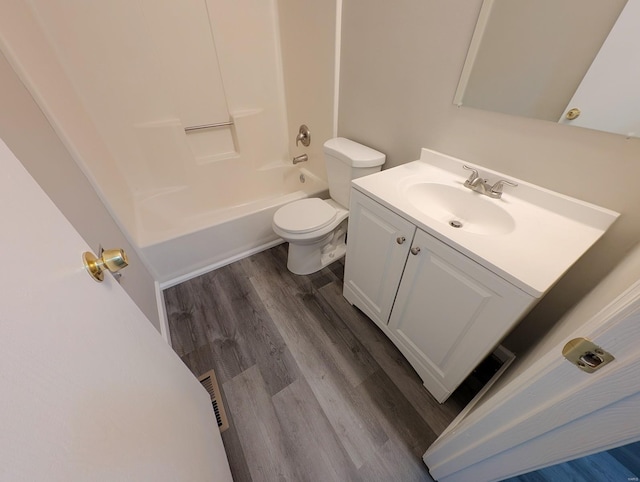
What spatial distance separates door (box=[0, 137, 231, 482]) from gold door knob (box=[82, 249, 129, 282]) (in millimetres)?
17

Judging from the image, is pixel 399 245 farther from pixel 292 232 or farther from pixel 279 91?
pixel 279 91

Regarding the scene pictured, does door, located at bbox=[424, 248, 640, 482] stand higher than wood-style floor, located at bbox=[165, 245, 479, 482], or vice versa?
door, located at bbox=[424, 248, 640, 482]

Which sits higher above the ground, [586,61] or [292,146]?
[586,61]

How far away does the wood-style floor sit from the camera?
1.03m

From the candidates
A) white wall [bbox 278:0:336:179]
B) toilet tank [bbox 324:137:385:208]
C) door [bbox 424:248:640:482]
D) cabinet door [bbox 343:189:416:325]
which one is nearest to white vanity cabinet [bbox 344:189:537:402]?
cabinet door [bbox 343:189:416:325]

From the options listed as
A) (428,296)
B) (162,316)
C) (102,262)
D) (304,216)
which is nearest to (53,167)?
(102,262)

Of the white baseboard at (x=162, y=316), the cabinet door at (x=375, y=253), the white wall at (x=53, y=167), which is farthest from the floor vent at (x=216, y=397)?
the cabinet door at (x=375, y=253)

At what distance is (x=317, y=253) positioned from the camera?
5.81 feet

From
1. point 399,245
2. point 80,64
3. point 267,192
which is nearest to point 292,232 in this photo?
point 399,245

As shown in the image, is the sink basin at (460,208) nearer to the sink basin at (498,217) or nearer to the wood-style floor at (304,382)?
the sink basin at (498,217)

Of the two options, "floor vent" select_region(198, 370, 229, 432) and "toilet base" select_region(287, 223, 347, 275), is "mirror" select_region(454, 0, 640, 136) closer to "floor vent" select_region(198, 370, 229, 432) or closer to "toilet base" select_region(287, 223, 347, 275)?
"toilet base" select_region(287, 223, 347, 275)

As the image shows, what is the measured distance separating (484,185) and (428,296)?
51cm

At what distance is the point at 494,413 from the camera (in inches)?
23.4

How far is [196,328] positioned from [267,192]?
4.63ft
